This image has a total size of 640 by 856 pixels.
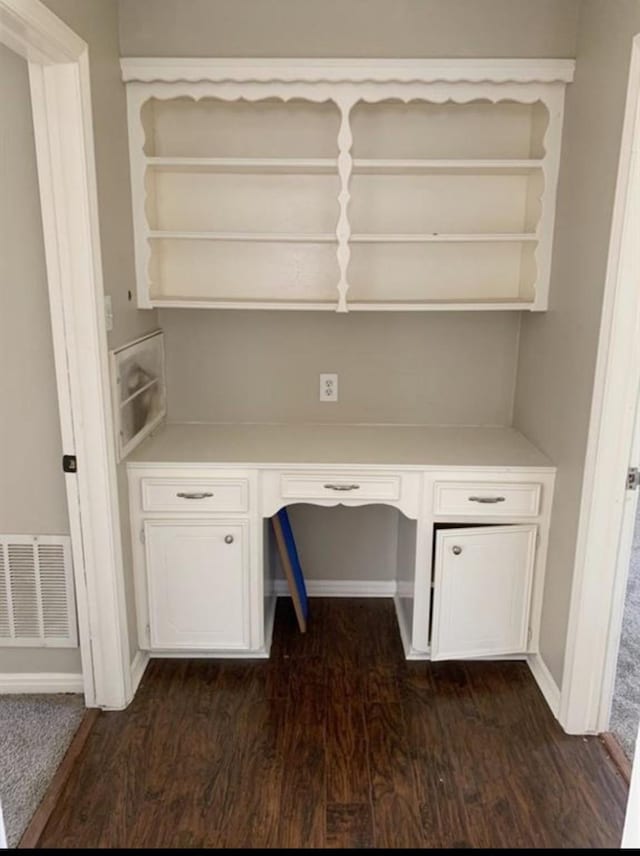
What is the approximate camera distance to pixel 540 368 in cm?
251

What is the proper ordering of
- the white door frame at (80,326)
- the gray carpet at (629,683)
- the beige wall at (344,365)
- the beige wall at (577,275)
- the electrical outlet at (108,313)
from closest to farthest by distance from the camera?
the white door frame at (80,326) < the beige wall at (577,275) < the electrical outlet at (108,313) < the gray carpet at (629,683) < the beige wall at (344,365)

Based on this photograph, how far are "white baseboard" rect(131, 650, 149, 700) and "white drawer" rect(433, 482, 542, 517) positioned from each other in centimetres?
127

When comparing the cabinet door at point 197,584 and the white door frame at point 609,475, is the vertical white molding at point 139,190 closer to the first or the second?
the cabinet door at point 197,584

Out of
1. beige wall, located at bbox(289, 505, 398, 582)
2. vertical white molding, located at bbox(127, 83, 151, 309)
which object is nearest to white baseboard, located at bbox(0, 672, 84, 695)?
beige wall, located at bbox(289, 505, 398, 582)

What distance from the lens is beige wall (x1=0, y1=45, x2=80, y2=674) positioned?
6.38 feet

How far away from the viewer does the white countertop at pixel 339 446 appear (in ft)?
7.83

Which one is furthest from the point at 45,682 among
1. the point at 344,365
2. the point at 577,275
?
the point at 577,275

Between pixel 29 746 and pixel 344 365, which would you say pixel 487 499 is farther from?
pixel 29 746

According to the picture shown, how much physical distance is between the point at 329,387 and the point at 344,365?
0.39 ft

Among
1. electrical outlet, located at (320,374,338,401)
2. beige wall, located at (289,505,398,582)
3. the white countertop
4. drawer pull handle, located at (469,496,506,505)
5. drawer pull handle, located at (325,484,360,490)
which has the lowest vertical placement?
beige wall, located at (289,505,398,582)

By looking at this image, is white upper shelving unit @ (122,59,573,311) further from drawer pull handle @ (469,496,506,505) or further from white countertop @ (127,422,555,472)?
drawer pull handle @ (469,496,506,505)

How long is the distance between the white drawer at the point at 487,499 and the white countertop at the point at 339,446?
0.26 ft

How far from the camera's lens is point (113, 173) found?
216 cm

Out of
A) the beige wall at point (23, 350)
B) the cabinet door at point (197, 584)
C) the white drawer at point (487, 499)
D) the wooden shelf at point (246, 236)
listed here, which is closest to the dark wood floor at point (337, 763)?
the cabinet door at point (197, 584)
